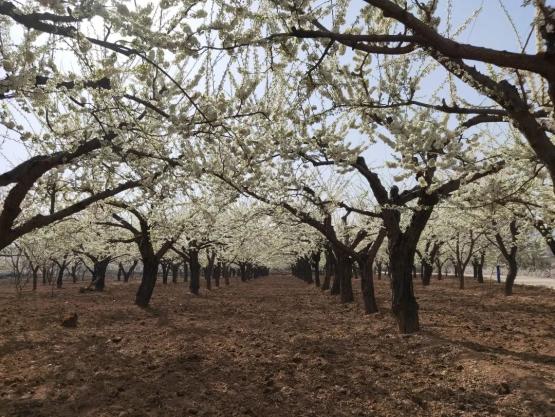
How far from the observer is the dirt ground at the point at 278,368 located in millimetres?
5980

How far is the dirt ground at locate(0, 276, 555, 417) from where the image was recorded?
5.98 metres

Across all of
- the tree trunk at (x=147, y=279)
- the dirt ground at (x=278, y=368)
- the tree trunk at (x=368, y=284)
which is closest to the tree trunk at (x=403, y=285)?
A: the dirt ground at (x=278, y=368)

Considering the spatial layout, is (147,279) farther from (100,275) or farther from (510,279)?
(510,279)

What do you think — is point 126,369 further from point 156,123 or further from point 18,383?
point 156,123

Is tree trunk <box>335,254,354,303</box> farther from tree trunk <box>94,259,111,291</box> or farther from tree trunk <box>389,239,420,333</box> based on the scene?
tree trunk <box>94,259,111,291</box>

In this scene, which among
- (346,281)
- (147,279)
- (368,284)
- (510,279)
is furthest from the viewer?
(510,279)

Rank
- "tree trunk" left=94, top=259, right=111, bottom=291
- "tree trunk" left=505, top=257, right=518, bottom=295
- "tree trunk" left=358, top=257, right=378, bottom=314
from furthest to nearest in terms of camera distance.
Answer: "tree trunk" left=94, top=259, right=111, bottom=291
"tree trunk" left=505, top=257, right=518, bottom=295
"tree trunk" left=358, top=257, right=378, bottom=314

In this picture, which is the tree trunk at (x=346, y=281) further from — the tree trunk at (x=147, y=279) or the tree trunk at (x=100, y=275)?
the tree trunk at (x=100, y=275)

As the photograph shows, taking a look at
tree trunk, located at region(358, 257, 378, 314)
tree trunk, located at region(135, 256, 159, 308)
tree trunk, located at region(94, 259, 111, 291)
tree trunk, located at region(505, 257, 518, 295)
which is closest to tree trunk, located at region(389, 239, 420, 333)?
tree trunk, located at region(358, 257, 378, 314)

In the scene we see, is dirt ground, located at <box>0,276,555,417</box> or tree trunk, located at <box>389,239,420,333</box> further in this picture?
tree trunk, located at <box>389,239,420,333</box>

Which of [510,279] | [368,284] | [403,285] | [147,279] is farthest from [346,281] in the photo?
[510,279]

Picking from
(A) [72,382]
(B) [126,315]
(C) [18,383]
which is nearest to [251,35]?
(A) [72,382]

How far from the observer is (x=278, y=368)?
26.1ft

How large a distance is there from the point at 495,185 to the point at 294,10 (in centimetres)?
707
